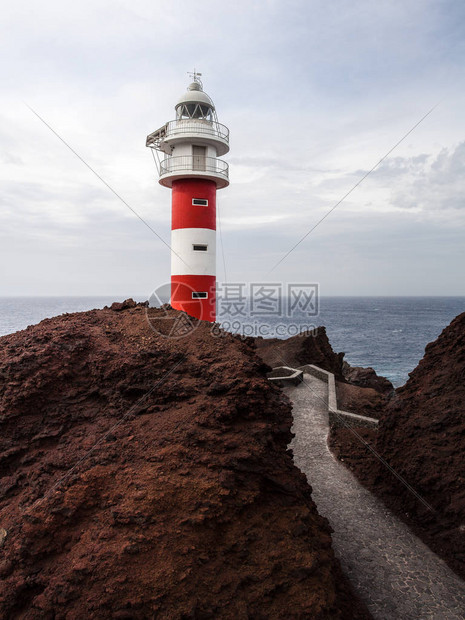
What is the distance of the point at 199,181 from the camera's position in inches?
619

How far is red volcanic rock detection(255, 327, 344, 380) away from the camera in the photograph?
18.9 meters

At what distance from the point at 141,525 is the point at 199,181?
45.5 ft

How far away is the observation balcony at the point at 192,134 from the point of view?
15.6 metres

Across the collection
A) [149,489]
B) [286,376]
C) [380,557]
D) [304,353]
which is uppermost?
[149,489]

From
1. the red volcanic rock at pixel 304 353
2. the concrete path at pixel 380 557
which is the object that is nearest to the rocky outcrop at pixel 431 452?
the concrete path at pixel 380 557

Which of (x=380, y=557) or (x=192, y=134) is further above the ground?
(x=192, y=134)

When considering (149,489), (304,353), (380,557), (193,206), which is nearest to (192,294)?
(193,206)

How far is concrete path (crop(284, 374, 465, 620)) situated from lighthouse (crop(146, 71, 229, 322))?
8.26 m

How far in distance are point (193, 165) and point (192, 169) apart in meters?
0.26

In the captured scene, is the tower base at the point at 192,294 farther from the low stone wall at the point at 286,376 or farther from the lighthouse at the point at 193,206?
the low stone wall at the point at 286,376

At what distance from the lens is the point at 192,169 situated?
15531mm

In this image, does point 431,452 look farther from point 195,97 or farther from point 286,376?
point 195,97

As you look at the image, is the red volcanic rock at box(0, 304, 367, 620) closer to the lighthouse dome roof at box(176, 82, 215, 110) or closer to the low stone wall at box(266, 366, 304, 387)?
the low stone wall at box(266, 366, 304, 387)

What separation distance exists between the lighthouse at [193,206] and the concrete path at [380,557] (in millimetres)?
8257
